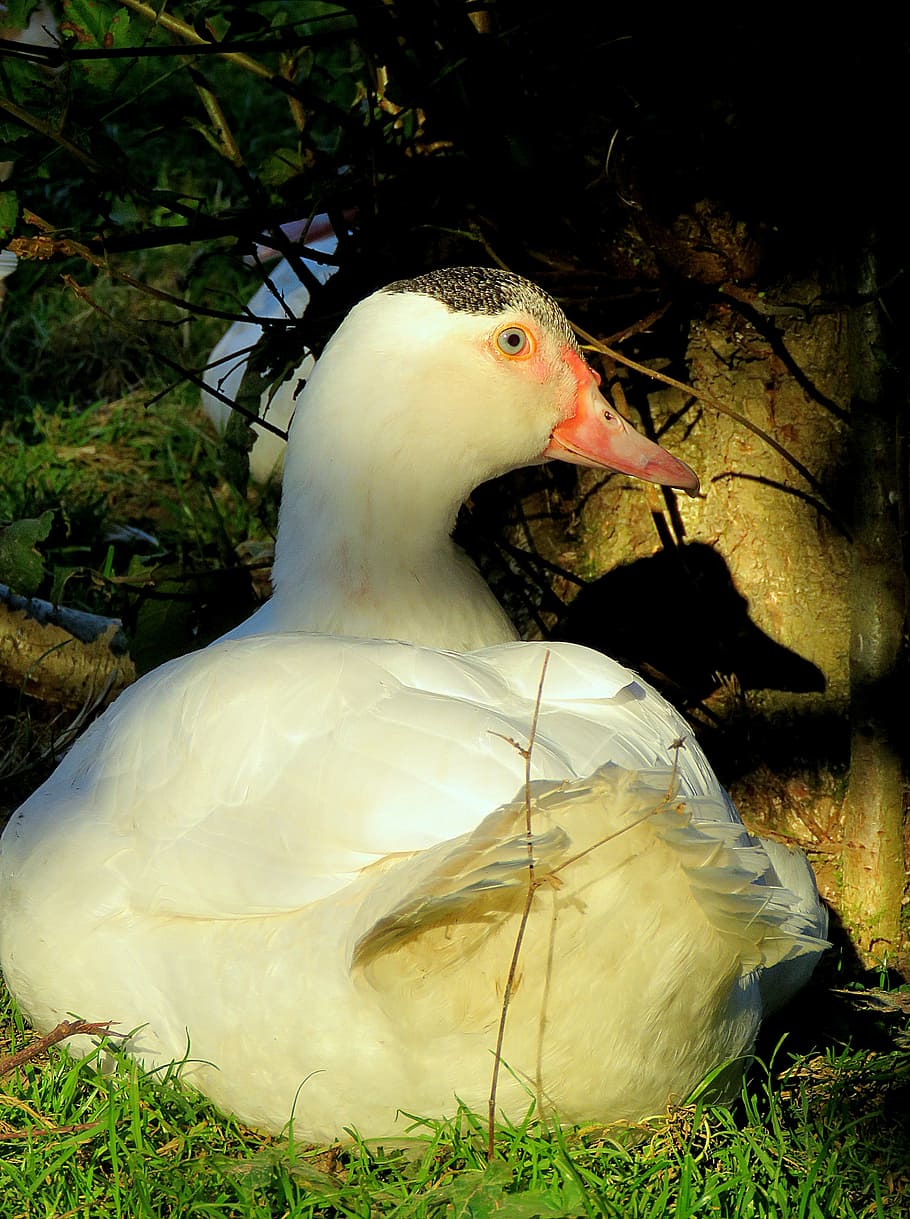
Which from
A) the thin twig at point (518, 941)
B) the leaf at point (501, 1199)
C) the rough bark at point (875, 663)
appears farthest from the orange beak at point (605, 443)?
the leaf at point (501, 1199)

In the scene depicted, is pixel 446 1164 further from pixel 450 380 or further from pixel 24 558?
pixel 24 558

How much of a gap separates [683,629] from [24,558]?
1581 mm

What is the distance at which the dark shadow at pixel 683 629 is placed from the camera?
3.39 m

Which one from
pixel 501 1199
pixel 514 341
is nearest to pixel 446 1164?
pixel 501 1199

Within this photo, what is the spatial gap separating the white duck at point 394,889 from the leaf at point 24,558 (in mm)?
717

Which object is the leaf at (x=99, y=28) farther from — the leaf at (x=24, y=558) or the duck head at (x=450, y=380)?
the leaf at (x=24, y=558)

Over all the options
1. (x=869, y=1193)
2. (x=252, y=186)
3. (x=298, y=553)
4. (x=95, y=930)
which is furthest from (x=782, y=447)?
(x=95, y=930)

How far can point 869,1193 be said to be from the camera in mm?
2189

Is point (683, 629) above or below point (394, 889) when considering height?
below

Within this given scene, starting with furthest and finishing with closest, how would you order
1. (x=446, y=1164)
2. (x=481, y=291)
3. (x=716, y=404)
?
(x=716, y=404)
(x=481, y=291)
(x=446, y=1164)

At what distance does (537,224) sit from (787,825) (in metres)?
1.53

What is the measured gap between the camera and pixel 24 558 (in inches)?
126

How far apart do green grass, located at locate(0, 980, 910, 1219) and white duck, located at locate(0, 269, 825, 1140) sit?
68 millimetres

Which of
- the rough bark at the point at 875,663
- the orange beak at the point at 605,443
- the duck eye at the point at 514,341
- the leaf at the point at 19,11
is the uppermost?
the leaf at the point at 19,11
